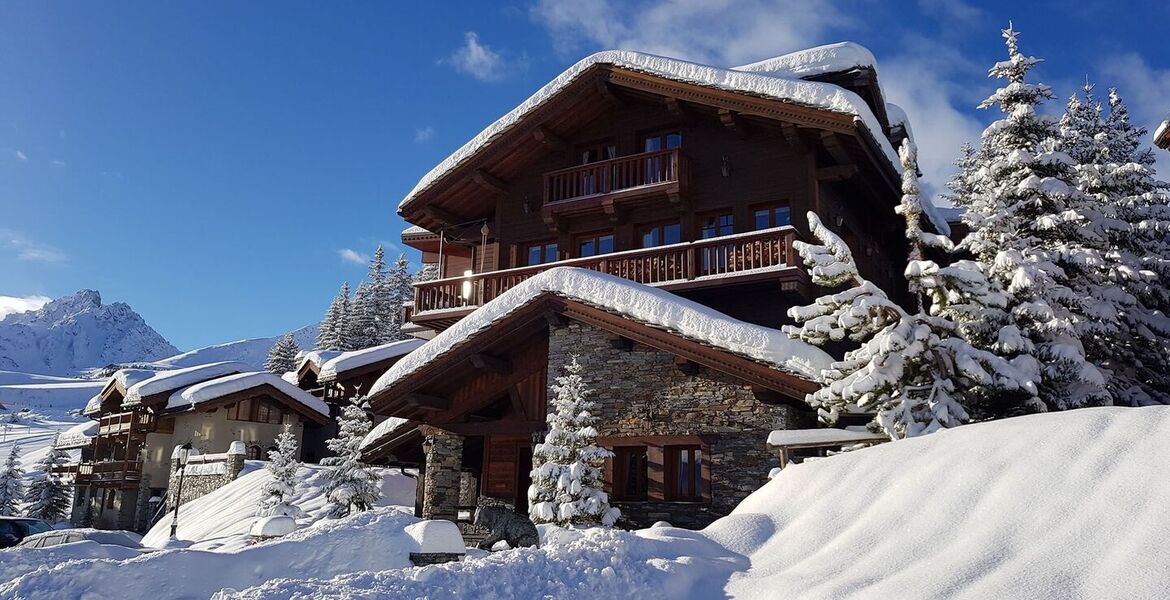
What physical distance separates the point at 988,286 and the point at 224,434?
33.8 m

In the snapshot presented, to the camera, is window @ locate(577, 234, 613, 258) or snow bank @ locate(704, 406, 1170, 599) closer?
snow bank @ locate(704, 406, 1170, 599)

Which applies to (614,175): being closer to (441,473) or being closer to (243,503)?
(441,473)

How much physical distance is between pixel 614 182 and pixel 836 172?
5421 mm

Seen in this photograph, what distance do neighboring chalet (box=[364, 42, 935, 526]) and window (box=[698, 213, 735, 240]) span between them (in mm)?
36

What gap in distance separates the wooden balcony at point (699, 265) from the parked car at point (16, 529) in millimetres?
13673

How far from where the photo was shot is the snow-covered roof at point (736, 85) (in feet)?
58.3

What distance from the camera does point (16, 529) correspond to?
23172 millimetres

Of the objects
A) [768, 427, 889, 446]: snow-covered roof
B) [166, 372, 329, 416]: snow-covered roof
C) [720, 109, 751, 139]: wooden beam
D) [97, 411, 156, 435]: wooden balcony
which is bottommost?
[768, 427, 889, 446]: snow-covered roof

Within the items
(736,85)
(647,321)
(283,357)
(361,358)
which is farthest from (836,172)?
(283,357)

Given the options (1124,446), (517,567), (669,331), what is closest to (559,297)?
(669,331)

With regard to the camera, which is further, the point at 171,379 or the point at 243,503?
the point at 171,379

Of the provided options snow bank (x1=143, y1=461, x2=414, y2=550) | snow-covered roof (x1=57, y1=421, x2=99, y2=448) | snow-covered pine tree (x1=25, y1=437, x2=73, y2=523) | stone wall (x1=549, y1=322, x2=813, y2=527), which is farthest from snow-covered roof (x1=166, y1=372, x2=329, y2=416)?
stone wall (x1=549, y1=322, x2=813, y2=527)

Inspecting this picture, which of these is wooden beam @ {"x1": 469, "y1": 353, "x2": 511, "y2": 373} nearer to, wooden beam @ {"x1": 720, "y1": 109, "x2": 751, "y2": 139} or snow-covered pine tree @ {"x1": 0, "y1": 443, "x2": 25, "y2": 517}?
wooden beam @ {"x1": 720, "y1": 109, "x2": 751, "y2": 139}

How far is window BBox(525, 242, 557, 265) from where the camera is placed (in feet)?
74.0
